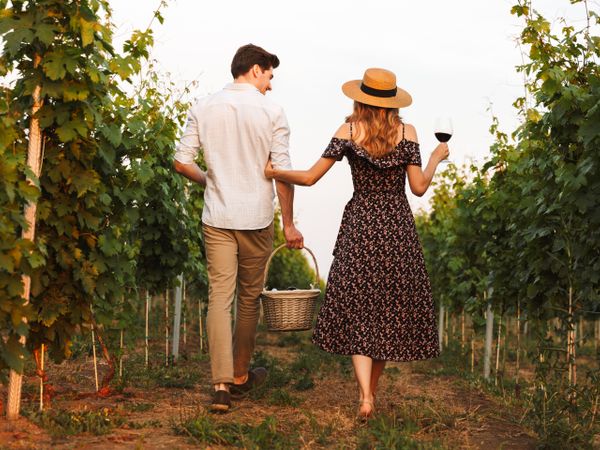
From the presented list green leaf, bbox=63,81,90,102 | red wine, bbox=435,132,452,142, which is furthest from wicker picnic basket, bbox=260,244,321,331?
green leaf, bbox=63,81,90,102

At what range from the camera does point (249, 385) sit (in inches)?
234

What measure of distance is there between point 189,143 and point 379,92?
4.26 ft

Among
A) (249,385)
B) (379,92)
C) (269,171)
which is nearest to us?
(379,92)

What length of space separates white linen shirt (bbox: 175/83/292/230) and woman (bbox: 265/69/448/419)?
266 millimetres

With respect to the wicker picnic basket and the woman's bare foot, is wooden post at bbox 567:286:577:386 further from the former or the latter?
the wicker picnic basket

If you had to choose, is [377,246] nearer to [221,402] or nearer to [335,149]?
[335,149]

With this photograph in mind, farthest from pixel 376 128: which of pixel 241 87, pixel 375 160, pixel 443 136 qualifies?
pixel 241 87

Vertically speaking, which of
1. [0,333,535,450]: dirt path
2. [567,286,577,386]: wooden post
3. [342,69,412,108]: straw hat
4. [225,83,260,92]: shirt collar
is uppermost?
[225,83,260,92]: shirt collar

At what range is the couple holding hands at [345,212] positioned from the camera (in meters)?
5.28

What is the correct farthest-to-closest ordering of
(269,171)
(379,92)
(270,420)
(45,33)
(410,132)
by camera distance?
(269,171), (410,132), (379,92), (45,33), (270,420)

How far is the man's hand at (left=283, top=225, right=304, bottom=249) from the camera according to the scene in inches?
219

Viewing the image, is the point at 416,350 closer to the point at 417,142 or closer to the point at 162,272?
the point at 417,142

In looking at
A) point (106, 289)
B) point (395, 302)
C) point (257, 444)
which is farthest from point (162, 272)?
point (257, 444)

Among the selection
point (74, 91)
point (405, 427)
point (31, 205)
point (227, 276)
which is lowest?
point (405, 427)
